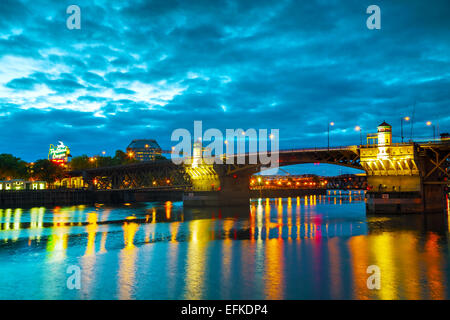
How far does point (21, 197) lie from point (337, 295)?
109 m

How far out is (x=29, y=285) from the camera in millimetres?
22844

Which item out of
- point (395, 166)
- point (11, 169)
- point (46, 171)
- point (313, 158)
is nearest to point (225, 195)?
point (313, 158)

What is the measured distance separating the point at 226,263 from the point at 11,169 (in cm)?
13279

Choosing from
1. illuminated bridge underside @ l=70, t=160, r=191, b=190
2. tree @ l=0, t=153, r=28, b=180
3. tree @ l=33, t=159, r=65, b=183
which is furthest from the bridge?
tree @ l=0, t=153, r=28, b=180

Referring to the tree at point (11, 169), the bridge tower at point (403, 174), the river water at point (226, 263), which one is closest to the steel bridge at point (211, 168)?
the bridge tower at point (403, 174)

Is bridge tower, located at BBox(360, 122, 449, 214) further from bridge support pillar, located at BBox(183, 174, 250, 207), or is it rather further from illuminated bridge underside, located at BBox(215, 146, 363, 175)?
bridge support pillar, located at BBox(183, 174, 250, 207)

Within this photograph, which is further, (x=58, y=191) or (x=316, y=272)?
(x=58, y=191)

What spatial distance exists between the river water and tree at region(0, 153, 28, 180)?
100m

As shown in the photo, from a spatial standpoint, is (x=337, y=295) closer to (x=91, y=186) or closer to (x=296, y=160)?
(x=296, y=160)

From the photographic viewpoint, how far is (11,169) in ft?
448

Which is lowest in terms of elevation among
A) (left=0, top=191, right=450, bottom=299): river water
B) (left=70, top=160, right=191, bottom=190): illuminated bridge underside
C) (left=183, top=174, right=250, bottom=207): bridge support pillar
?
(left=0, top=191, right=450, bottom=299): river water

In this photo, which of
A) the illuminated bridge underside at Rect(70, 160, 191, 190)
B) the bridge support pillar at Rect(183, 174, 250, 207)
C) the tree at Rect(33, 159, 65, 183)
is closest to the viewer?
the bridge support pillar at Rect(183, 174, 250, 207)

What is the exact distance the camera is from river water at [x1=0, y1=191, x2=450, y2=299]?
2117 centimetres
